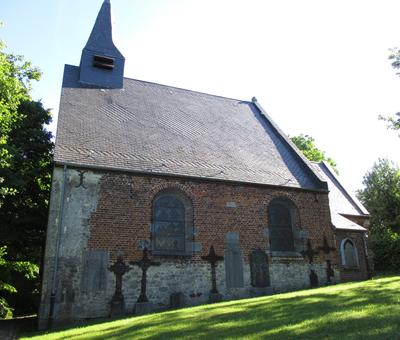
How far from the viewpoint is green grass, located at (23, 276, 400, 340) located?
5520mm

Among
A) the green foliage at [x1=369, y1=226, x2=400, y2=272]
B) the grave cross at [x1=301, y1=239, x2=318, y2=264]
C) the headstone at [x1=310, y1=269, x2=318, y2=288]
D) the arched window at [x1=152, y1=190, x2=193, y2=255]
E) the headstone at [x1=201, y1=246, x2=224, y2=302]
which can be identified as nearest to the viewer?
the headstone at [x1=201, y1=246, x2=224, y2=302]

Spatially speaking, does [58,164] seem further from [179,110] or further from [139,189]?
[179,110]

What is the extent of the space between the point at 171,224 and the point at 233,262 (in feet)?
8.14

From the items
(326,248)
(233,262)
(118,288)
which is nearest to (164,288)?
(118,288)

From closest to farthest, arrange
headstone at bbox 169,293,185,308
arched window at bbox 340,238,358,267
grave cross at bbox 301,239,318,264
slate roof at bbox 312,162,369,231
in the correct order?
Result: headstone at bbox 169,293,185,308
grave cross at bbox 301,239,318,264
arched window at bbox 340,238,358,267
slate roof at bbox 312,162,369,231

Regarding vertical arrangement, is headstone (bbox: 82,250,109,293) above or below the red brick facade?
below

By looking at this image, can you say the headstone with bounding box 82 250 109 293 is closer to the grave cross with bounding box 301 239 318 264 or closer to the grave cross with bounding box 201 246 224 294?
the grave cross with bounding box 201 246 224 294

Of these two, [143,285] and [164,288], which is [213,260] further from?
[143,285]

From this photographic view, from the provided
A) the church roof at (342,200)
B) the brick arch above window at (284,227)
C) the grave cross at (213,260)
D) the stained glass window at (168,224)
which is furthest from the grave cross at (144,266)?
the church roof at (342,200)

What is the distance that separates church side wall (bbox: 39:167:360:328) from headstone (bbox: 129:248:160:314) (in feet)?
0.42

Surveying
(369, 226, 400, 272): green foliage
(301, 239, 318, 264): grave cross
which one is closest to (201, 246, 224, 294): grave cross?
(301, 239, 318, 264): grave cross

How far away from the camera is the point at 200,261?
40.5 ft

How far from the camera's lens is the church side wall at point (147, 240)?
35.2 feet

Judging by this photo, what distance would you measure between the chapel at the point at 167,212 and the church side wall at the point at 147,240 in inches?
1.2
